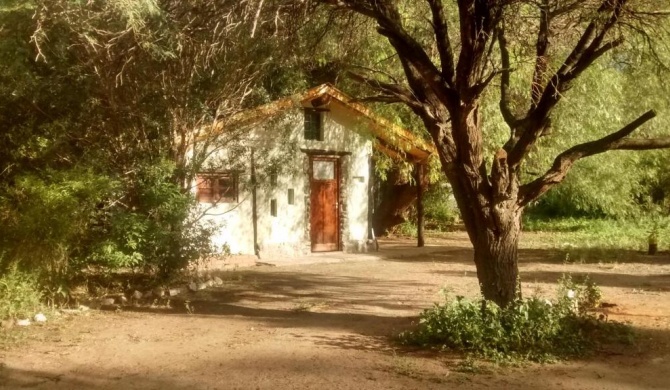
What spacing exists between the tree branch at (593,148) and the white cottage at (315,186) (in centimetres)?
706

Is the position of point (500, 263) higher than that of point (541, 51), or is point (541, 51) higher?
point (541, 51)

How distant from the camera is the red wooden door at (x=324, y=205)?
758 inches

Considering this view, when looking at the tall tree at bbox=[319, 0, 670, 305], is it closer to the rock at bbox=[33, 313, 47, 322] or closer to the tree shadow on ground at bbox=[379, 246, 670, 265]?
the rock at bbox=[33, 313, 47, 322]

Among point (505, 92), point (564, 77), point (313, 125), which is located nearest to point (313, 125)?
point (313, 125)

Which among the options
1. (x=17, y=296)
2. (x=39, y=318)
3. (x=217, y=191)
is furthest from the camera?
(x=217, y=191)

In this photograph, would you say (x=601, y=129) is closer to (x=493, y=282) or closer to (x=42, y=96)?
(x=493, y=282)

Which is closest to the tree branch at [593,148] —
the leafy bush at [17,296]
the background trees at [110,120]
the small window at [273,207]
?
the background trees at [110,120]

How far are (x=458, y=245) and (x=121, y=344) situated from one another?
15699 millimetres

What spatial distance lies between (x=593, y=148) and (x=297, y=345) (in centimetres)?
444

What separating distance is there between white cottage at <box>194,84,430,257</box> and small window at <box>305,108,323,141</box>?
0.03 meters

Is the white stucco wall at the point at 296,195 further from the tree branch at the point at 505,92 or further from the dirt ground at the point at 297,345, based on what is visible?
the tree branch at the point at 505,92

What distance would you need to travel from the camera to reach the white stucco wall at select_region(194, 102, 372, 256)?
16312 mm

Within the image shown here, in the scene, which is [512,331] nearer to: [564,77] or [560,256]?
[564,77]

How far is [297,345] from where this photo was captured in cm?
893
